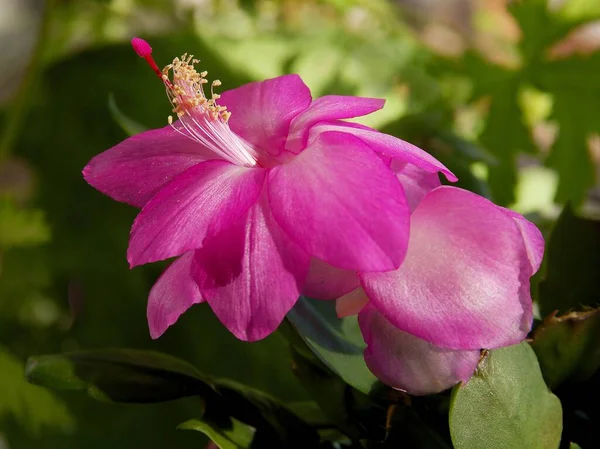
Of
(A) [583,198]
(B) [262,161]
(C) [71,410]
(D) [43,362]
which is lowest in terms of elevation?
(C) [71,410]

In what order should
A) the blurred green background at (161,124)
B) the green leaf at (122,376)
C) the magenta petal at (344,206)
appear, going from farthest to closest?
1. the blurred green background at (161,124)
2. the green leaf at (122,376)
3. the magenta petal at (344,206)

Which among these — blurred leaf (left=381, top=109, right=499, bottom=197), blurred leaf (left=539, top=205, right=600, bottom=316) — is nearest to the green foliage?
blurred leaf (left=381, top=109, right=499, bottom=197)

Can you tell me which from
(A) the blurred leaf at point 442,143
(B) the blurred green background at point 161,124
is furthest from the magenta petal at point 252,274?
(B) the blurred green background at point 161,124

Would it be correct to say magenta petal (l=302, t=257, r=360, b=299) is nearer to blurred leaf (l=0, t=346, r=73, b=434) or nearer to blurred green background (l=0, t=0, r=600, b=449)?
blurred green background (l=0, t=0, r=600, b=449)

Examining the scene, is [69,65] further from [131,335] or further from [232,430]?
[232,430]

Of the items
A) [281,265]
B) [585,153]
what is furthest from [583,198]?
[281,265]

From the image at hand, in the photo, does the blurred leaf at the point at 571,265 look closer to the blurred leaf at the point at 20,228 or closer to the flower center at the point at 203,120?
the flower center at the point at 203,120
